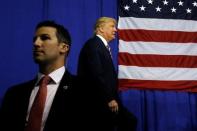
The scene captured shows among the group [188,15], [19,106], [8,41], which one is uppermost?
[188,15]

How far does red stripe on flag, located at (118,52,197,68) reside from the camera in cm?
405

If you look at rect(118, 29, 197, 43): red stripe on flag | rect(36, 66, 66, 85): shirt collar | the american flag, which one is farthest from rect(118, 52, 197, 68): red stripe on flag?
rect(36, 66, 66, 85): shirt collar

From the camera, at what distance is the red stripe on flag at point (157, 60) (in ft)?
13.3

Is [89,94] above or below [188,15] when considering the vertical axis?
below

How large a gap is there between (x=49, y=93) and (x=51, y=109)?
0.41ft

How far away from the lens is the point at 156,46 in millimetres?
4148

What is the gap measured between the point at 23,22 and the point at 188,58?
6.56ft

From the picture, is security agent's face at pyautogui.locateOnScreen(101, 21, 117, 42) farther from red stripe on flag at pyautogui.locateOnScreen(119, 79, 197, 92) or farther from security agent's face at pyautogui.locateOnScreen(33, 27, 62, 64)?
security agent's face at pyautogui.locateOnScreen(33, 27, 62, 64)

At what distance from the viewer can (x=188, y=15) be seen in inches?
168

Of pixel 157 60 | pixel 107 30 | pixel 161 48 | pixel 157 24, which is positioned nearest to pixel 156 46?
pixel 161 48

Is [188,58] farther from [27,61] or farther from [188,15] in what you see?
[27,61]

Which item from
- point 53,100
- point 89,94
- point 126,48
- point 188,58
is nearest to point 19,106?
point 53,100

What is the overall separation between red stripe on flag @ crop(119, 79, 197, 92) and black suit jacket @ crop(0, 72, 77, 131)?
7.52 feet

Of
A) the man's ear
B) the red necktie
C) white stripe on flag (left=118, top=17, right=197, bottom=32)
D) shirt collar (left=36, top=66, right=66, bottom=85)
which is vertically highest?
white stripe on flag (left=118, top=17, right=197, bottom=32)
